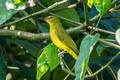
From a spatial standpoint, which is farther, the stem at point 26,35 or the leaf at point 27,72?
the leaf at point 27,72

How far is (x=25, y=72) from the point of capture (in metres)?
2.68

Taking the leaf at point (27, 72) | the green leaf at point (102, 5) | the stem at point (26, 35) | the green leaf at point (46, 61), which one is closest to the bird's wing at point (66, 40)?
the stem at point (26, 35)

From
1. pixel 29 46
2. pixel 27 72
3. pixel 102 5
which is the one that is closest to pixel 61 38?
pixel 29 46

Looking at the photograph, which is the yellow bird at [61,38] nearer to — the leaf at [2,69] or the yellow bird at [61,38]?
the yellow bird at [61,38]

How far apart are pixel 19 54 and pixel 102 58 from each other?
76 cm

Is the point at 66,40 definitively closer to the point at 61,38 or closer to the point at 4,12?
the point at 61,38

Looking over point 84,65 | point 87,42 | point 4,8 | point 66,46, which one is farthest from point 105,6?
point 66,46

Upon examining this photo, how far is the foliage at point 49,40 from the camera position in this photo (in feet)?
5.24

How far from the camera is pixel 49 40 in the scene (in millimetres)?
2697

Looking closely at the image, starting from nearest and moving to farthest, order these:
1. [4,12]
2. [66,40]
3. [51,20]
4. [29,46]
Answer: [4,12] → [66,40] → [29,46] → [51,20]

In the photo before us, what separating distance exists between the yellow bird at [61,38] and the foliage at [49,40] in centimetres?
6

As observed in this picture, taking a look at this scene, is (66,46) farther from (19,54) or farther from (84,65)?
(84,65)

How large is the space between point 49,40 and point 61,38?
23 cm

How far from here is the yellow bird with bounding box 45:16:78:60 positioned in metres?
2.19
